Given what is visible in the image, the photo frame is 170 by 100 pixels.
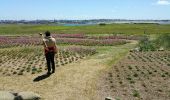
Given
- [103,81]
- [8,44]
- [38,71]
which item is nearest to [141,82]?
[103,81]

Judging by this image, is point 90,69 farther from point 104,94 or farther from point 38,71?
point 104,94

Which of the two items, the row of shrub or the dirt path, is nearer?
the dirt path

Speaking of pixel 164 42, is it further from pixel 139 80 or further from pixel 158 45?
pixel 139 80

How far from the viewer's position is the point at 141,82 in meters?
16.8

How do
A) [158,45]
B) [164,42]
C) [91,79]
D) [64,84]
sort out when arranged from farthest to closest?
[164,42] < [158,45] < [91,79] < [64,84]

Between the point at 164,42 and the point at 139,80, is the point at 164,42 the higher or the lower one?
the lower one

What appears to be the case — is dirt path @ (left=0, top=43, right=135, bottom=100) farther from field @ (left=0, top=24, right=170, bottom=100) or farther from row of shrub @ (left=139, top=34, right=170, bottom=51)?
row of shrub @ (left=139, top=34, right=170, bottom=51)

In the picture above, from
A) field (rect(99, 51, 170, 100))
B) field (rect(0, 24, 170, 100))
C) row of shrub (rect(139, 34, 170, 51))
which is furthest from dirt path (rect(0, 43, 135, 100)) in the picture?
row of shrub (rect(139, 34, 170, 51))

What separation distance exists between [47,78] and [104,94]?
425 cm

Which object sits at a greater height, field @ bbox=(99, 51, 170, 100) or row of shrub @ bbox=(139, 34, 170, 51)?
field @ bbox=(99, 51, 170, 100)

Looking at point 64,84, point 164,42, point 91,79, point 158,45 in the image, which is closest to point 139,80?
point 91,79

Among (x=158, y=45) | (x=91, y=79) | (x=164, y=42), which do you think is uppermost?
(x=91, y=79)

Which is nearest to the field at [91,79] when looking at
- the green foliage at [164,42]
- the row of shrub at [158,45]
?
the row of shrub at [158,45]

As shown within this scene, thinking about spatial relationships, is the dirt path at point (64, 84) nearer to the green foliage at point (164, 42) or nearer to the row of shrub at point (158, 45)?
the row of shrub at point (158, 45)
